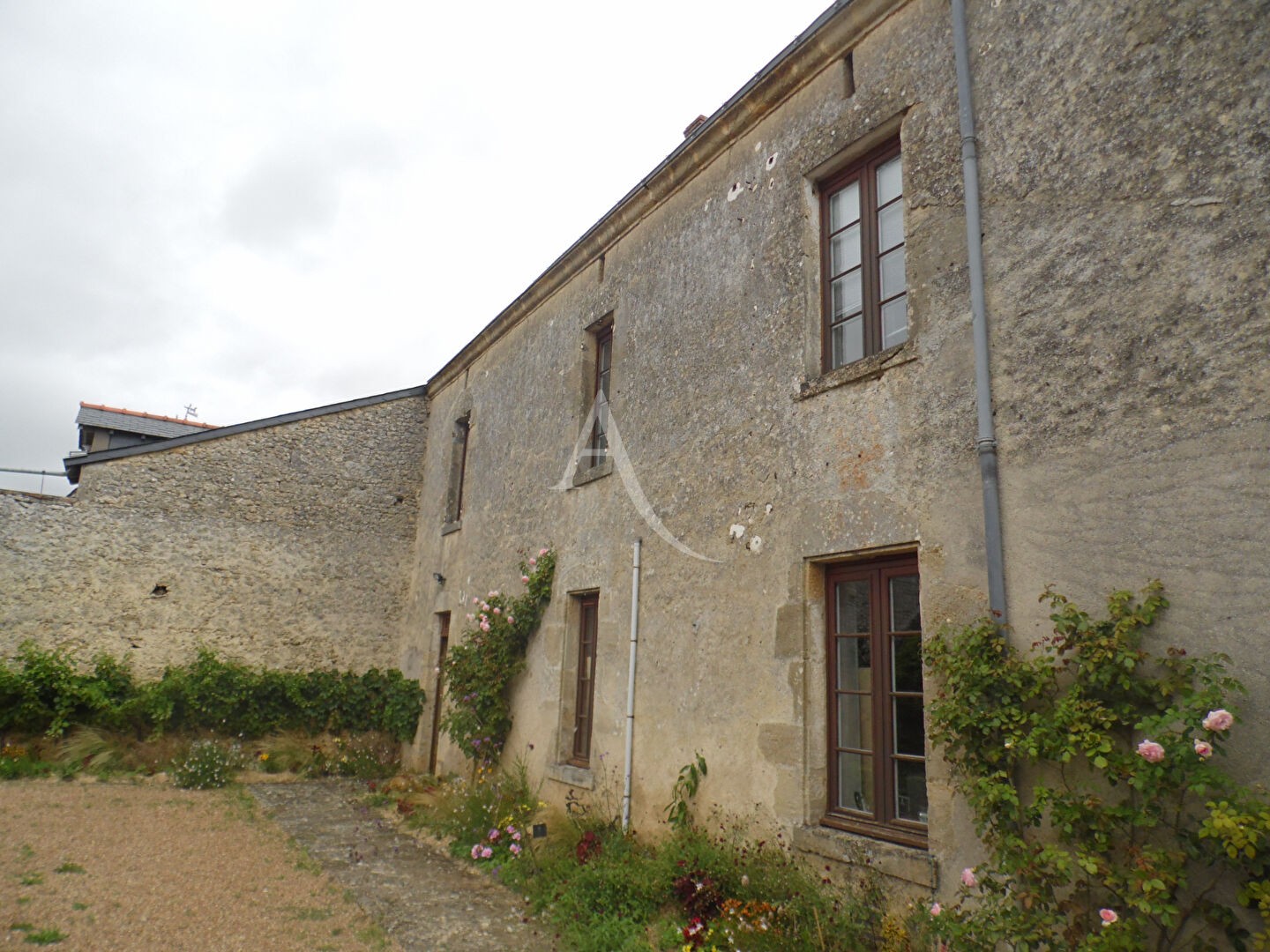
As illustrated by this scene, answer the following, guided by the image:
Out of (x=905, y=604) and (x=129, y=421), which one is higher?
Answer: (x=129, y=421)

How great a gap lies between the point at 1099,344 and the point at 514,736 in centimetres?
609

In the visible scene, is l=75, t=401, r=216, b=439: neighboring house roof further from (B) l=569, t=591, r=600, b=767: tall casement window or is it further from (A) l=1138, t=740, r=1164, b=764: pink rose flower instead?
(A) l=1138, t=740, r=1164, b=764: pink rose flower

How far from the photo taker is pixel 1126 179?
11.3ft

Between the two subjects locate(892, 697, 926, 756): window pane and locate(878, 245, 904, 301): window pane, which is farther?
locate(878, 245, 904, 301): window pane

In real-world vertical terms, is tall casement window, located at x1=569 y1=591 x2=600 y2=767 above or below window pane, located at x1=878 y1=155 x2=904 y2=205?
below

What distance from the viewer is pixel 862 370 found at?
14.8 feet

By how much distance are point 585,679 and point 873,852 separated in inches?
141

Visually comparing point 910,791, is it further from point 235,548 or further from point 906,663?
point 235,548

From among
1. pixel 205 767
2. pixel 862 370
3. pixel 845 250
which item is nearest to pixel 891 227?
pixel 845 250

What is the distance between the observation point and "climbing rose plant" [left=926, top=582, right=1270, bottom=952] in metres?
2.70

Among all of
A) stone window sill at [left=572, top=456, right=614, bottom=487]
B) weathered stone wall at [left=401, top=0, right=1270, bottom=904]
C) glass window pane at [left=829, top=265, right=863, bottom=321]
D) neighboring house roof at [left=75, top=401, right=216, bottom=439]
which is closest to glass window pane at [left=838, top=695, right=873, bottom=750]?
weathered stone wall at [left=401, top=0, right=1270, bottom=904]

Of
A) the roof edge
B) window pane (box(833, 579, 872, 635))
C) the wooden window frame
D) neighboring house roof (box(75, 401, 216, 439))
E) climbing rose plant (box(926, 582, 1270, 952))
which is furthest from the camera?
neighboring house roof (box(75, 401, 216, 439))

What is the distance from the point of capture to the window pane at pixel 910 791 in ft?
12.9

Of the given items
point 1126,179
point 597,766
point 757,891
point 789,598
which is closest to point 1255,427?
point 1126,179
